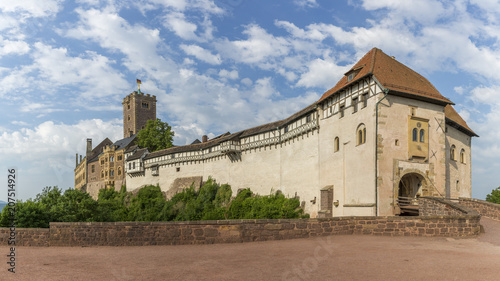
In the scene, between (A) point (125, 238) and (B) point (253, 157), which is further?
(B) point (253, 157)

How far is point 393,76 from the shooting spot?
86.0 ft

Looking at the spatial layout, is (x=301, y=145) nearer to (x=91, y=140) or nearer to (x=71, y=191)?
(x=71, y=191)

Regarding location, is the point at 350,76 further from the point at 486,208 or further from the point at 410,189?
the point at 486,208

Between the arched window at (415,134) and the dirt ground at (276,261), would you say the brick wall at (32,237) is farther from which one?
the arched window at (415,134)

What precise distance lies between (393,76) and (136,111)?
65034mm

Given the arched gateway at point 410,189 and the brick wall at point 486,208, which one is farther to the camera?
the arched gateway at point 410,189

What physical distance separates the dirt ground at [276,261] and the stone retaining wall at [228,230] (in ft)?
1.65

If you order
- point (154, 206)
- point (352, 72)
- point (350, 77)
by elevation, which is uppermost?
point (352, 72)

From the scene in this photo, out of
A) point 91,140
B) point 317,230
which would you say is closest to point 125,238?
point 317,230

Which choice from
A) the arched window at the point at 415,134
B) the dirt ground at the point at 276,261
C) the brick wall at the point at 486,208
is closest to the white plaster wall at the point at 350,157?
the arched window at the point at 415,134

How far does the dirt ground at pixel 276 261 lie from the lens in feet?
26.0

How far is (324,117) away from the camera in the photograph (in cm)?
3222

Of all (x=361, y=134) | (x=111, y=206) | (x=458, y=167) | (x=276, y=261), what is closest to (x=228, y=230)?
(x=276, y=261)

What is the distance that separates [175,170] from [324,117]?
31.0 meters
